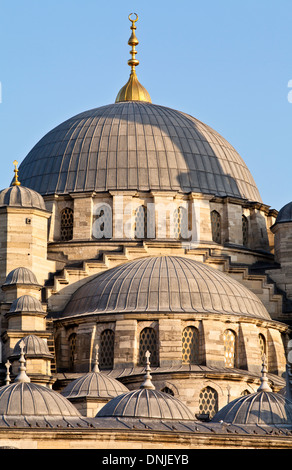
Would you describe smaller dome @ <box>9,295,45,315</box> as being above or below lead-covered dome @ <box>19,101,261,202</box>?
below

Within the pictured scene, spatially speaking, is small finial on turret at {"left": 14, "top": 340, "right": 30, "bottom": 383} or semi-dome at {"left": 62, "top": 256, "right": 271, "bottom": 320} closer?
small finial on turret at {"left": 14, "top": 340, "right": 30, "bottom": 383}

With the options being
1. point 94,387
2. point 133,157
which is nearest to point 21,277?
point 94,387

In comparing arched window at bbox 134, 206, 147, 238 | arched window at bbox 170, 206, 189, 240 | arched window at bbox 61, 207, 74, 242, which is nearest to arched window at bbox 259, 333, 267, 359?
arched window at bbox 170, 206, 189, 240

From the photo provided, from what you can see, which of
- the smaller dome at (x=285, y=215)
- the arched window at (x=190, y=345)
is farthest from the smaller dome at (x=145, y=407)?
the smaller dome at (x=285, y=215)

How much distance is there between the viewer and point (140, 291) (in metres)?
66.3

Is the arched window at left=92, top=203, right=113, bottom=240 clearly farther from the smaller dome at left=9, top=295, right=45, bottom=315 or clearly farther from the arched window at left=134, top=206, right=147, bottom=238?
the smaller dome at left=9, top=295, right=45, bottom=315

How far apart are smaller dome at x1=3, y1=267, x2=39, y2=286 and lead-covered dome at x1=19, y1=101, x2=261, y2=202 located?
28.2 feet

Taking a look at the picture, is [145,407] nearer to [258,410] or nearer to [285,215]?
[258,410]

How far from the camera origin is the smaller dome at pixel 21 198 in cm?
7000

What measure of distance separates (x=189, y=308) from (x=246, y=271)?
7.87m

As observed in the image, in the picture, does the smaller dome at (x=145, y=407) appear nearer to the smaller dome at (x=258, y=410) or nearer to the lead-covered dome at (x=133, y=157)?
the smaller dome at (x=258, y=410)

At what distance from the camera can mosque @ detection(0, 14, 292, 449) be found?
5434 centimetres
